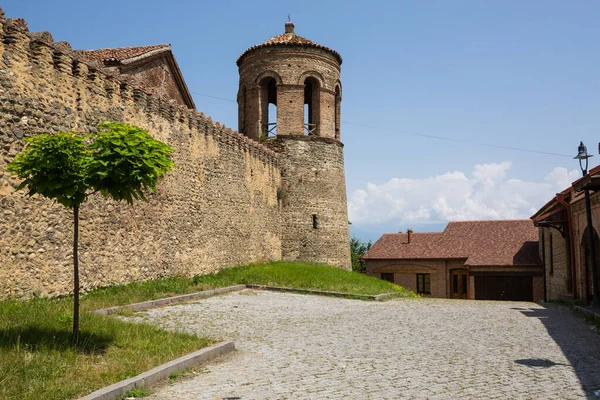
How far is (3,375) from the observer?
191 inches

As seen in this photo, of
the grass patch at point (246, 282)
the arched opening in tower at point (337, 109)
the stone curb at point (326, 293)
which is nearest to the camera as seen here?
the grass patch at point (246, 282)

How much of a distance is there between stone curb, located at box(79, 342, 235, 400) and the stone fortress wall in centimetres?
439

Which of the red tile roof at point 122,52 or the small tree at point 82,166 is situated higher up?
the red tile roof at point 122,52

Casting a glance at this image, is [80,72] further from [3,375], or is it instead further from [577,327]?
[577,327]

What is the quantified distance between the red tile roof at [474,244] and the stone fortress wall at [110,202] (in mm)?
14807

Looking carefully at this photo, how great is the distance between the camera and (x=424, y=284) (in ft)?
109

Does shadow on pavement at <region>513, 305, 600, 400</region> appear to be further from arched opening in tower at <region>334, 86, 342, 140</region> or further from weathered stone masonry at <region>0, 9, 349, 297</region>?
arched opening in tower at <region>334, 86, 342, 140</region>

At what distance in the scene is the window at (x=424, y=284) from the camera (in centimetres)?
3303

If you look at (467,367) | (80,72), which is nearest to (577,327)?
(467,367)

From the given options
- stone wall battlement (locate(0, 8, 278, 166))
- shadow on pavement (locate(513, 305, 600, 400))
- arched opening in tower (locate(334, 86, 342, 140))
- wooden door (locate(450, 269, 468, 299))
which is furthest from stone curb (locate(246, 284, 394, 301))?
wooden door (locate(450, 269, 468, 299))

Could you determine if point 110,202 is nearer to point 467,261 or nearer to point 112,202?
point 112,202

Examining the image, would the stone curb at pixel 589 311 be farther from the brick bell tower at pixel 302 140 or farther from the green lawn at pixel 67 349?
the brick bell tower at pixel 302 140

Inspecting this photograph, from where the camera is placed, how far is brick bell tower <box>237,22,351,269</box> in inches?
945

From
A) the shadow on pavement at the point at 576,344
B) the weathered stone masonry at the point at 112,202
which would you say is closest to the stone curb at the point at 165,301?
the weathered stone masonry at the point at 112,202
